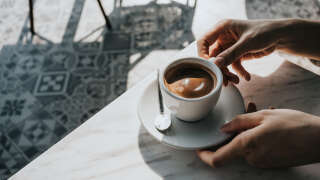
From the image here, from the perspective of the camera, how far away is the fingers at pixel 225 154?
566 millimetres

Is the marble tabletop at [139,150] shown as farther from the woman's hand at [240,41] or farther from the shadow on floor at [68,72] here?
the shadow on floor at [68,72]

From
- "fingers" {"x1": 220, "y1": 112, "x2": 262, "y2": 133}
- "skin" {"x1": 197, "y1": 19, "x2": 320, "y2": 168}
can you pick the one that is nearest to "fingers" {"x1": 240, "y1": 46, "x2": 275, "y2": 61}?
"skin" {"x1": 197, "y1": 19, "x2": 320, "y2": 168}

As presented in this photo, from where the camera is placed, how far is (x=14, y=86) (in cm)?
168

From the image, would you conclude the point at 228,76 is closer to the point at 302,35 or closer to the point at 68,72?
the point at 302,35

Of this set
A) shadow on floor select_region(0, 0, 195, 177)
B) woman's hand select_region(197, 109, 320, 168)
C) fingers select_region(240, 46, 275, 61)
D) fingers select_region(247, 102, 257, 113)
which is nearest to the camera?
woman's hand select_region(197, 109, 320, 168)

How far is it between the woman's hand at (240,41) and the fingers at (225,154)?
18 cm

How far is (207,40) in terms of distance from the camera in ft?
2.50

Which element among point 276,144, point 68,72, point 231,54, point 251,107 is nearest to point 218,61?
point 231,54

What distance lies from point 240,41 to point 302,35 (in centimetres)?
18

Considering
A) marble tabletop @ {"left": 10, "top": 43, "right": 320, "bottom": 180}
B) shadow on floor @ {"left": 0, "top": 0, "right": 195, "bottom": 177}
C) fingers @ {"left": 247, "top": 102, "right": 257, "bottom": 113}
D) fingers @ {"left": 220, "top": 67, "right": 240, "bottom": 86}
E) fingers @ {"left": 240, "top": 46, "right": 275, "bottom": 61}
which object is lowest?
shadow on floor @ {"left": 0, "top": 0, "right": 195, "bottom": 177}

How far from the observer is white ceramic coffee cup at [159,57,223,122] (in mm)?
575

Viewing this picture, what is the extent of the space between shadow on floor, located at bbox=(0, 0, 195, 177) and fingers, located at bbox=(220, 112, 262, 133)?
1.09 meters

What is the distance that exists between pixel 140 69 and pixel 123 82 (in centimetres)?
15

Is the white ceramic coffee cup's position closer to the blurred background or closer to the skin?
the skin
